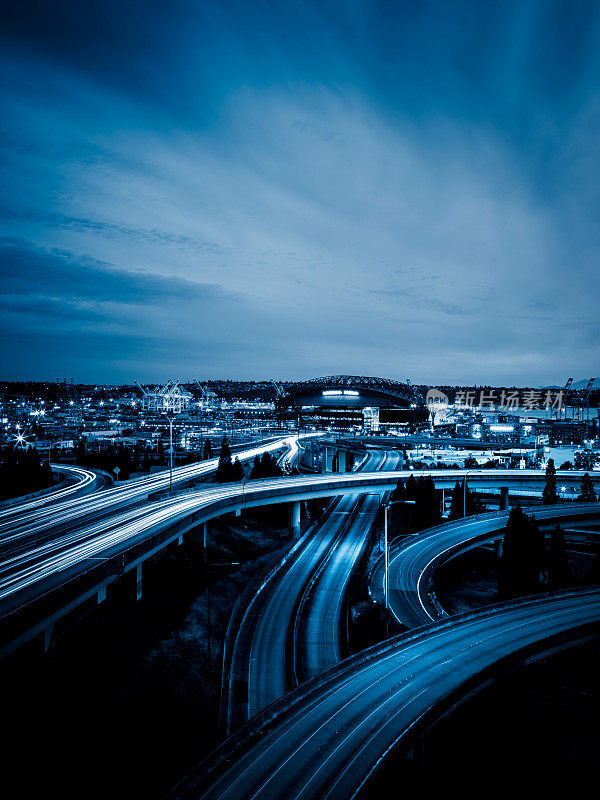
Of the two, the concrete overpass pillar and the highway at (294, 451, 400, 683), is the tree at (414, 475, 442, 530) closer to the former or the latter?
the highway at (294, 451, 400, 683)

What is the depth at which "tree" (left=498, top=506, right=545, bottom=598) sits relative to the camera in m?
29.5

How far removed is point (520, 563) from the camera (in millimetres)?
29797

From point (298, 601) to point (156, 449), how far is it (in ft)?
201

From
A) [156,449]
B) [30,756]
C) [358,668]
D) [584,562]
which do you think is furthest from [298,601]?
[156,449]

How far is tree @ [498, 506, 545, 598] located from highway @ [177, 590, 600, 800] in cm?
833

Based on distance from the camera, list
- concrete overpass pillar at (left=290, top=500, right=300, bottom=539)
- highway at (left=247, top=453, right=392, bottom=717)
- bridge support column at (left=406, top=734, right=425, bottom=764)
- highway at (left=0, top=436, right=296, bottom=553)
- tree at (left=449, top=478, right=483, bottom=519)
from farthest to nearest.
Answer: tree at (left=449, top=478, right=483, bottom=519) → concrete overpass pillar at (left=290, top=500, right=300, bottom=539) → highway at (left=0, top=436, right=296, bottom=553) → highway at (left=247, top=453, right=392, bottom=717) → bridge support column at (left=406, top=734, right=425, bottom=764)

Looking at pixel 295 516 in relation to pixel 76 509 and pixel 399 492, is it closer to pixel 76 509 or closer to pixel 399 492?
pixel 399 492

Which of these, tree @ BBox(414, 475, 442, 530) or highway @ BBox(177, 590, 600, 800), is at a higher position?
highway @ BBox(177, 590, 600, 800)

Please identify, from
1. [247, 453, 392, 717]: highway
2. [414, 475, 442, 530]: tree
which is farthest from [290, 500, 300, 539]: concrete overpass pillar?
[414, 475, 442, 530]: tree

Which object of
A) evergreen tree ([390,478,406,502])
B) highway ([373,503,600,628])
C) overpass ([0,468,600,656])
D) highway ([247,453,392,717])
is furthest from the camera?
evergreen tree ([390,478,406,502])

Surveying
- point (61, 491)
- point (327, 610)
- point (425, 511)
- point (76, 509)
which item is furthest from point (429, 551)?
point (61, 491)

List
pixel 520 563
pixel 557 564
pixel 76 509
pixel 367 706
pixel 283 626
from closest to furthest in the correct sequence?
1. pixel 367 706
2. pixel 283 626
3. pixel 520 563
4. pixel 76 509
5. pixel 557 564

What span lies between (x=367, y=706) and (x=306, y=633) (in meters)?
8.91

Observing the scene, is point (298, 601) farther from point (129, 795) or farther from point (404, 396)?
point (404, 396)
